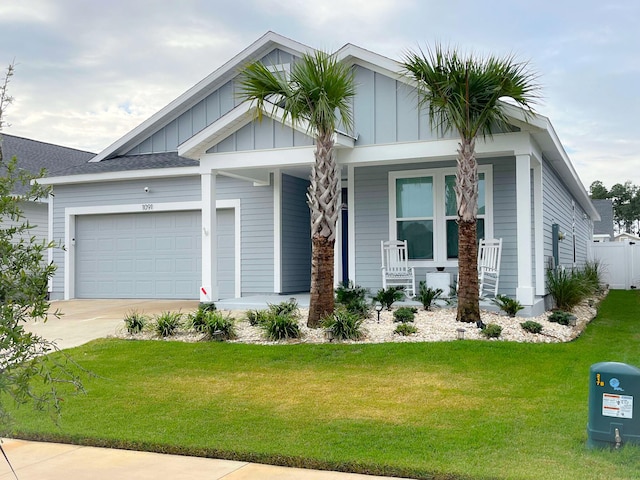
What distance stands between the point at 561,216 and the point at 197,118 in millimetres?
9651

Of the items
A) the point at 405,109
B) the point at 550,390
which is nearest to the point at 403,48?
the point at 405,109

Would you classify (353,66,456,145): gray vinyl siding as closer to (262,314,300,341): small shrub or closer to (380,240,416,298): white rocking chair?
(380,240,416,298): white rocking chair

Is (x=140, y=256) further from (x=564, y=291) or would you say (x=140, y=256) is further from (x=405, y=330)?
(x=564, y=291)

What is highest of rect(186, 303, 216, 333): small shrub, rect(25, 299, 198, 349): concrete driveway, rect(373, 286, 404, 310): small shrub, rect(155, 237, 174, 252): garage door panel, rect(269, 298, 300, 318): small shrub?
rect(155, 237, 174, 252): garage door panel

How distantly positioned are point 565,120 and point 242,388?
1429 centimetres

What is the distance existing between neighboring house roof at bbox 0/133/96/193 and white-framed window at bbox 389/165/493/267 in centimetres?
1140

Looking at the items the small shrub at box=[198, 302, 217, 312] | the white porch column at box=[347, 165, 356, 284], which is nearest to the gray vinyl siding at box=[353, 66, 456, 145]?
the white porch column at box=[347, 165, 356, 284]

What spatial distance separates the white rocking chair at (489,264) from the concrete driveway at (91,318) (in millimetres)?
5573

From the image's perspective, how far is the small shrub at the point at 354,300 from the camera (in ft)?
33.1

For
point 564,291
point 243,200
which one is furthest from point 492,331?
point 243,200

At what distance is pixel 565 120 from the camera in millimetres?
17469

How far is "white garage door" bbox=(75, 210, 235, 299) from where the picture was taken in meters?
14.8

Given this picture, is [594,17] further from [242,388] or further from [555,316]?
[242,388]

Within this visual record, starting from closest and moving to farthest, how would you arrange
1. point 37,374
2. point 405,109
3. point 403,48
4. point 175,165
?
point 37,374 < point 403,48 < point 405,109 < point 175,165
